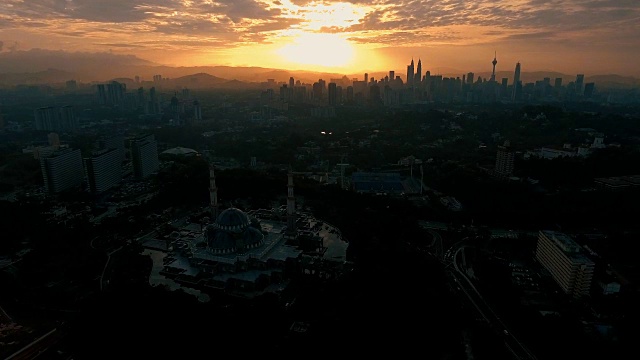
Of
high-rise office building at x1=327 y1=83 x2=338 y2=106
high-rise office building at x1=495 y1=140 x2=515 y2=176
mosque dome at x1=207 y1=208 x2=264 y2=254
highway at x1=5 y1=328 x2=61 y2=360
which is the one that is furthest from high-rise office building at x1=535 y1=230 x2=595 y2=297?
high-rise office building at x1=327 y1=83 x2=338 y2=106

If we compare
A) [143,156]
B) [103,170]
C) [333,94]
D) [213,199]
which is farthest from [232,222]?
[333,94]

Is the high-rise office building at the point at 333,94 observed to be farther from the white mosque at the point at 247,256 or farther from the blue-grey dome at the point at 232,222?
the blue-grey dome at the point at 232,222

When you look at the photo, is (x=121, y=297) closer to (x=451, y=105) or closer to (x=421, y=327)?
(x=421, y=327)

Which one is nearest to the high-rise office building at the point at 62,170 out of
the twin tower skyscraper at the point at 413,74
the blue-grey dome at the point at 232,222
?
the blue-grey dome at the point at 232,222

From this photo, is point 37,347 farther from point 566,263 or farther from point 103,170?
point 103,170

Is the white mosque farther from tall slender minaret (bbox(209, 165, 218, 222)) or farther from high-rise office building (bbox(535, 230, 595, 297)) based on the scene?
high-rise office building (bbox(535, 230, 595, 297))
